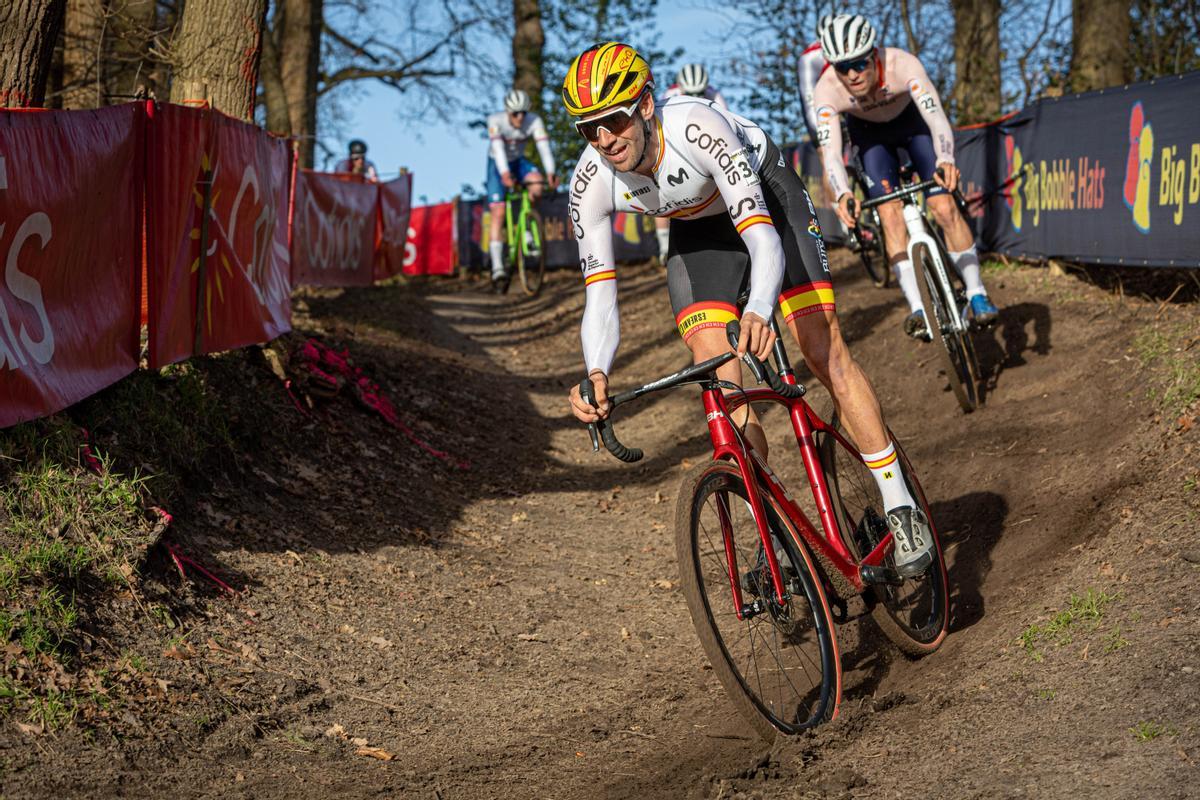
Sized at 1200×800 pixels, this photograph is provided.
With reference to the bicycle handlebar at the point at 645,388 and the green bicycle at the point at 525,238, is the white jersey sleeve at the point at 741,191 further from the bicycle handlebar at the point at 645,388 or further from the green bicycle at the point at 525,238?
the green bicycle at the point at 525,238

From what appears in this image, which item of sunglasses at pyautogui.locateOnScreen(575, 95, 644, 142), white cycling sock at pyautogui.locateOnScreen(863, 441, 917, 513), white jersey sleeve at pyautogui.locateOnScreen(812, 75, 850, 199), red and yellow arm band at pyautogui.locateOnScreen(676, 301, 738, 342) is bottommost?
white cycling sock at pyautogui.locateOnScreen(863, 441, 917, 513)

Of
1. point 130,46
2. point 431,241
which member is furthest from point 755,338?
point 431,241

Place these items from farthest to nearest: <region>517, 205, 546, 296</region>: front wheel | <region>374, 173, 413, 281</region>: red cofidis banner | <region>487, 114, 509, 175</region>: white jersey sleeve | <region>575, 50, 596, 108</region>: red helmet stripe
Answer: <region>374, 173, 413, 281</region>: red cofidis banner, <region>517, 205, 546, 296</region>: front wheel, <region>487, 114, 509, 175</region>: white jersey sleeve, <region>575, 50, 596, 108</region>: red helmet stripe

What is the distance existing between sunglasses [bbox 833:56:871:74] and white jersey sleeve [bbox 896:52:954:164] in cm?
42

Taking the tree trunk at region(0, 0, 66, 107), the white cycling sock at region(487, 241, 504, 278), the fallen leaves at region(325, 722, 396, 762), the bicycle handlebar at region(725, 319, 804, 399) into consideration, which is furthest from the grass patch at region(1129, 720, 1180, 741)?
the white cycling sock at region(487, 241, 504, 278)

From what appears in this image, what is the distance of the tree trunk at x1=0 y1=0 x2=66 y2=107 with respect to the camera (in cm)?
596

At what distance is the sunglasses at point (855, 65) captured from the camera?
7504 mm

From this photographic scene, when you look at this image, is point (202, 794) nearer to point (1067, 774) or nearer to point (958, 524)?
point (1067, 774)

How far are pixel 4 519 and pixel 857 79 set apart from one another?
18.5 feet

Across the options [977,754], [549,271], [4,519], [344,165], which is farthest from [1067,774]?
[344,165]

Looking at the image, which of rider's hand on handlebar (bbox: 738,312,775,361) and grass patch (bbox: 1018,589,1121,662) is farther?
grass patch (bbox: 1018,589,1121,662)

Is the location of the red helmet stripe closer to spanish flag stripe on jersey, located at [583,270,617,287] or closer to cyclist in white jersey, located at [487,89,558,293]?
spanish flag stripe on jersey, located at [583,270,617,287]

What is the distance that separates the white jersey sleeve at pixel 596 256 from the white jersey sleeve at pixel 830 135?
3.15m

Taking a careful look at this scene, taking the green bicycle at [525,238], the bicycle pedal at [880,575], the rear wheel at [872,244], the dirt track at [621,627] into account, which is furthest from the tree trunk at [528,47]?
the bicycle pedal at [880,575]
